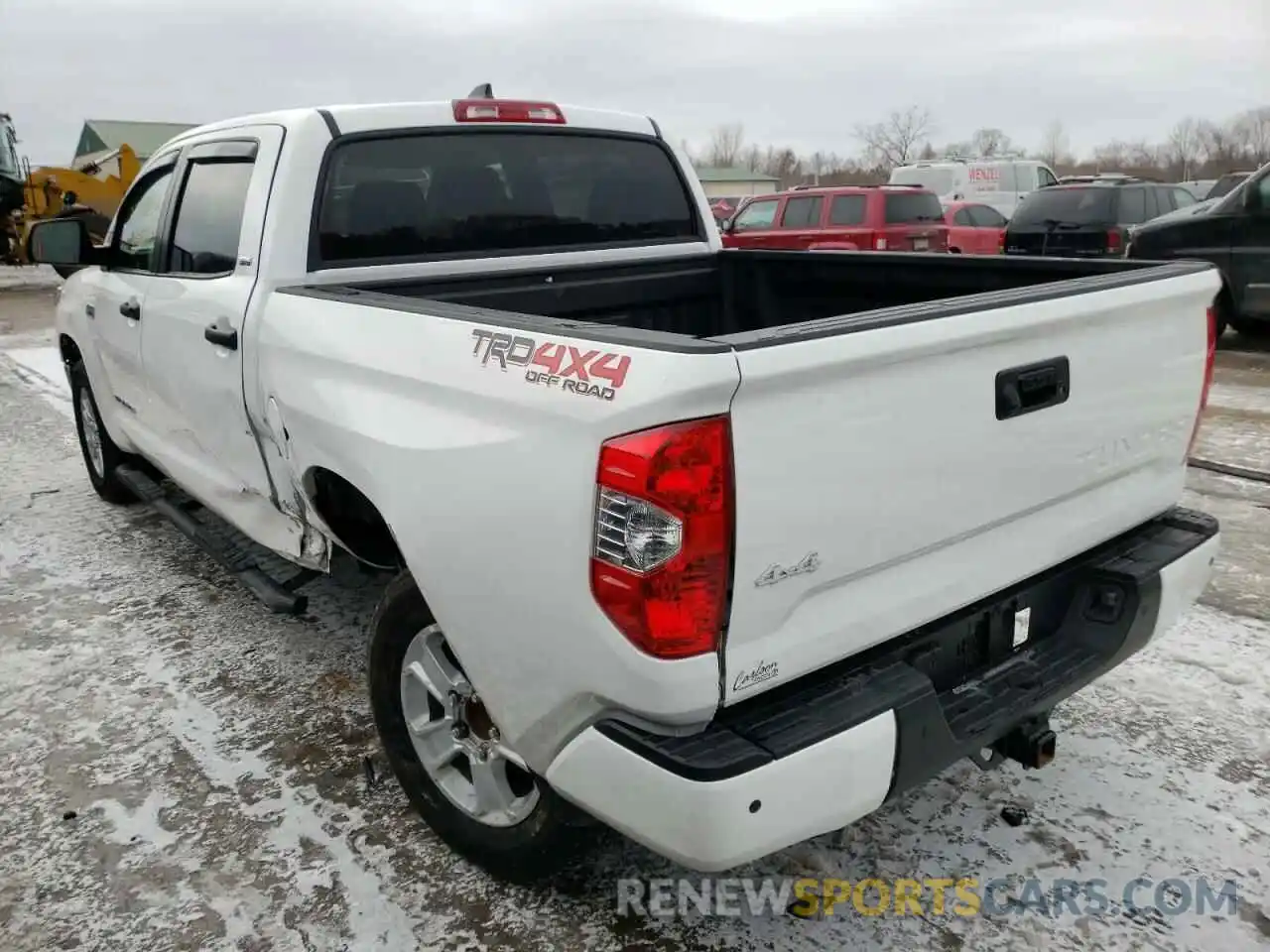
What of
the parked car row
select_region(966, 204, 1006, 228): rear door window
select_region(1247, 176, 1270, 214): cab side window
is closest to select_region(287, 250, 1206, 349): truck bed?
select_region(1247, 176, 1270, 214): cab side window

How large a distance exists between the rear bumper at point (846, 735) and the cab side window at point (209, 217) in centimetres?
235

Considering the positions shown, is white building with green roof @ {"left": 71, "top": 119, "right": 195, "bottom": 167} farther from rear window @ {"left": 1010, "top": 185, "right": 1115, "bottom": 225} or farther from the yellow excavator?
rear window @ {"left": 1010, "top": 185, "right": 1115, "bottom": 225}

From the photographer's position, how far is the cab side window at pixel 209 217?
350cm

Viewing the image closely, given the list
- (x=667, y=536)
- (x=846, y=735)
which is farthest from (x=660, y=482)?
(x=846, y=735)

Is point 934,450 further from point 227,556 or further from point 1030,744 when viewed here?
point 227,556

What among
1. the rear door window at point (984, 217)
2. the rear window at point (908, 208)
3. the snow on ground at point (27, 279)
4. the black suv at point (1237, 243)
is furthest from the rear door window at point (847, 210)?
the snow on ground at point (27, 279)

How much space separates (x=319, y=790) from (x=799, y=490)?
199 cm

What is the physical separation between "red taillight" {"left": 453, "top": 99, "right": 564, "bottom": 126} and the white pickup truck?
0.05 ft

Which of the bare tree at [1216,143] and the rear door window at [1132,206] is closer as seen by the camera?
the rear door window at [1132,206]

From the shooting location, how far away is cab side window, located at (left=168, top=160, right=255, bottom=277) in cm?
350

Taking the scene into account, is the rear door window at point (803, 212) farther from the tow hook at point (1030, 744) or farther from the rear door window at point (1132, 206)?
the tow hook at point (1030, 744)

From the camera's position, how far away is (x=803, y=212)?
1497cm

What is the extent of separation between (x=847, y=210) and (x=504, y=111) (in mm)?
11554

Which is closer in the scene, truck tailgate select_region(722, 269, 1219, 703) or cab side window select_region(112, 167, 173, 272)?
truck tailgate select_region(722, 269, 1219, 703)
